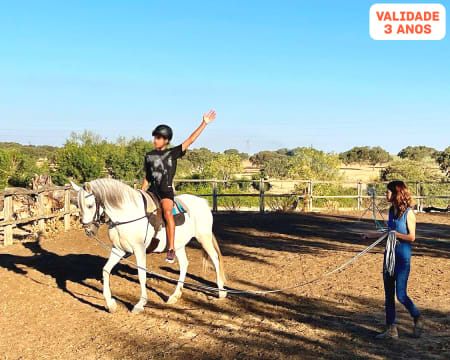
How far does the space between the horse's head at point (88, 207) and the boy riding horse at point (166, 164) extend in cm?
92

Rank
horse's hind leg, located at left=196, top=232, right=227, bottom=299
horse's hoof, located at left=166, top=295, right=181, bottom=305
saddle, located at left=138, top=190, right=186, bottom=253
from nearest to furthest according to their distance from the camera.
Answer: saddle, located at left=138, top=190, right=186, bottom=253, horse's hoof, located at left=166, top=295, right=181, bottom=305, horse's hind leg, located at left=196, top=232, right=227, bottom=299

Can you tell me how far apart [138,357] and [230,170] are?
1684 inches

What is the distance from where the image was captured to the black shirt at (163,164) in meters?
6.71

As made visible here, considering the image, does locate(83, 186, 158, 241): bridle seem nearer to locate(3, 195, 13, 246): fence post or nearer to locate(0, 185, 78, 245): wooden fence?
locate(0, 185, 78, 245): wooden fence

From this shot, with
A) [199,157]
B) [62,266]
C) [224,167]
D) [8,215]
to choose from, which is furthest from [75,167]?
[199,157]

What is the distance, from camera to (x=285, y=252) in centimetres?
1191

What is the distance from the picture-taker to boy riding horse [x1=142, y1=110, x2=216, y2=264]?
6602mm

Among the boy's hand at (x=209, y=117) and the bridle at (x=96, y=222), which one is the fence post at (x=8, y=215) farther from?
the boy's hand at (x=209, y=117)

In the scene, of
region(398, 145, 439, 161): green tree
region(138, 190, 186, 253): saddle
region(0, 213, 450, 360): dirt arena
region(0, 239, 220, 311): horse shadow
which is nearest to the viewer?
region(0, 213, 450, 360): dirt arena

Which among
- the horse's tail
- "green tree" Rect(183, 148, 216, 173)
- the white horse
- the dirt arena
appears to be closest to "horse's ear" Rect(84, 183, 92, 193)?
the white horse

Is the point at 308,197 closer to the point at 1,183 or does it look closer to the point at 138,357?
the point at 138,357

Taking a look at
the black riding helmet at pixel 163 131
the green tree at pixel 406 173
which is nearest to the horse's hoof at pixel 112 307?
the black riding helmet at pixel 163 131

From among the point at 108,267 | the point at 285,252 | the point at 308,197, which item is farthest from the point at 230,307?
the point at 308,197

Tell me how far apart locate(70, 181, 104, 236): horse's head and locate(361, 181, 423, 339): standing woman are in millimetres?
3596
